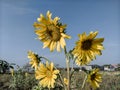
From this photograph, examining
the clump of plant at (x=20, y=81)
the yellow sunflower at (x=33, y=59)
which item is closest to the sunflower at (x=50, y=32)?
the yellow sunflower at (x=33, y=59)

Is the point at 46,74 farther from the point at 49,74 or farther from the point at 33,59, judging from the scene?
the point at 33,59

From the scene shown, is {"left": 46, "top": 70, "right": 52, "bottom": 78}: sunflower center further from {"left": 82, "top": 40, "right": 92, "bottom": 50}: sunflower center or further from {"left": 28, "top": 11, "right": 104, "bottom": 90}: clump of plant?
{"left": 82, "top": 40, "right": 92, "bottom": 50}: sunflower center

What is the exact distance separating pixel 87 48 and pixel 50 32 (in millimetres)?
397

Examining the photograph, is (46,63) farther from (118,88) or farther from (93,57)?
(118,88)

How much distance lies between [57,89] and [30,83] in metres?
1.60

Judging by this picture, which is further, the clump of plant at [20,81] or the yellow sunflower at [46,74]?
the clump of plant at [20,81]

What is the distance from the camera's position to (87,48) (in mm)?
3537

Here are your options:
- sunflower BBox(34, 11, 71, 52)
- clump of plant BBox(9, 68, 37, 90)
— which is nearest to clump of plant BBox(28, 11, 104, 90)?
sunflower BBox(34, 11, 71, 52)

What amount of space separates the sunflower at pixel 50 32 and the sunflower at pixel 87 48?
0.51 ft

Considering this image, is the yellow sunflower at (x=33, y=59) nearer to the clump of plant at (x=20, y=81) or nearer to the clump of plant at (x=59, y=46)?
the clump of plant at (x=59, y=46)

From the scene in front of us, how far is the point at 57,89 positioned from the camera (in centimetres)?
981

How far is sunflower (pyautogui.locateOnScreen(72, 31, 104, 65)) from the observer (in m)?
3.35

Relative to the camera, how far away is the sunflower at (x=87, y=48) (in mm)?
3350

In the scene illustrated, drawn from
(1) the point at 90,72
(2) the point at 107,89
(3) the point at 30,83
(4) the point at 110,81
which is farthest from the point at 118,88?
(1) the point at 90,72
